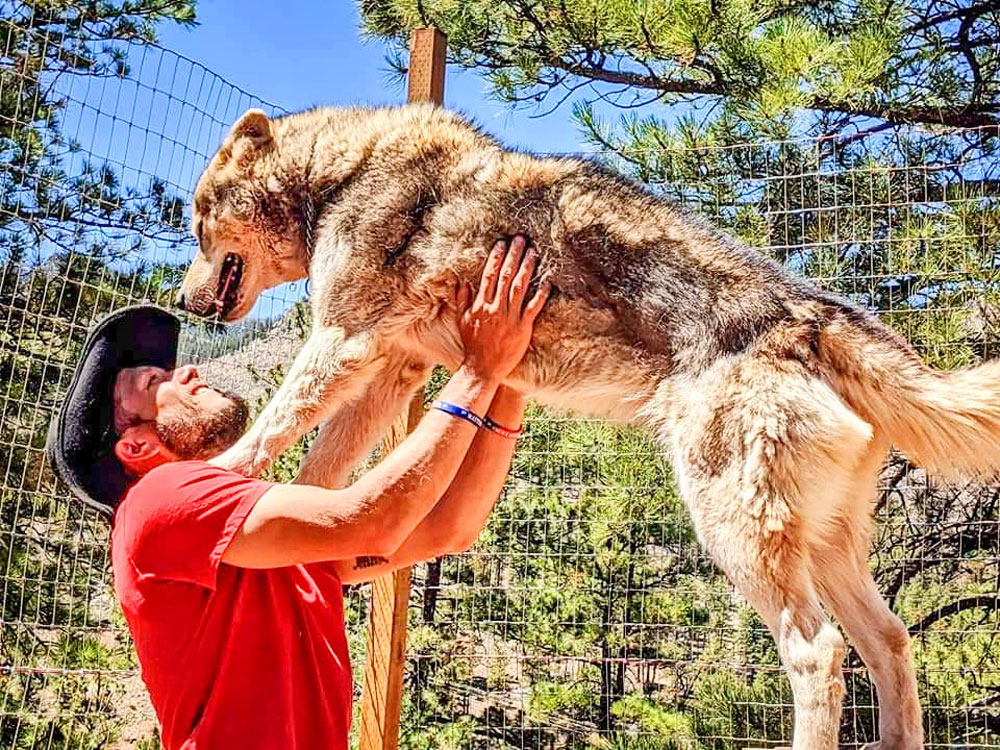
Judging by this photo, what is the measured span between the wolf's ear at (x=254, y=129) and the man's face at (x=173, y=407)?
1.05 meters

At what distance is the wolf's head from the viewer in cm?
289

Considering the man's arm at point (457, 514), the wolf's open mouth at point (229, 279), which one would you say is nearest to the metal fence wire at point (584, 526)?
the wolf's open mouth at point (229, 279)

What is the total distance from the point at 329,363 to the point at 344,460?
339mm

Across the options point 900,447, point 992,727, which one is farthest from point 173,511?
point 992,727

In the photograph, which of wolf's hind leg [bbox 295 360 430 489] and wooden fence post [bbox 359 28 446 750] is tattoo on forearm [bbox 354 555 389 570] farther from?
wooden fence post [bbox 359 28 446 750]

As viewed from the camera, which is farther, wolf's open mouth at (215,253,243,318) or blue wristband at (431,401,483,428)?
wolf's open mouth at (215,253,243,318)

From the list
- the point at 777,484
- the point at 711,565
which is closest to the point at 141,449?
the point at 777,484

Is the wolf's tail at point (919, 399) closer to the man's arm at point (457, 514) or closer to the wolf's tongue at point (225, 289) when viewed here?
the man's arm at point (457, 514)

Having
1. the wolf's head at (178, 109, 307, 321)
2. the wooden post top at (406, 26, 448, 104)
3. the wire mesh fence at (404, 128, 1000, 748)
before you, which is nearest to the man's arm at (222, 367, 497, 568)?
the wolf's head at (178, 109, 307, 321)

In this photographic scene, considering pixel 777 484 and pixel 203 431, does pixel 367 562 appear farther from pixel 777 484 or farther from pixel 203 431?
pixel 777 484

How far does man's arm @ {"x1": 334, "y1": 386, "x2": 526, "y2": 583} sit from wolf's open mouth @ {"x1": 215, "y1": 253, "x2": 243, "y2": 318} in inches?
40.6

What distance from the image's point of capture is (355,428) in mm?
2719

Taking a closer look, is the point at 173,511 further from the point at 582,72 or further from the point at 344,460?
the point at 582,72

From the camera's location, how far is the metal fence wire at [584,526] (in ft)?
12.5
